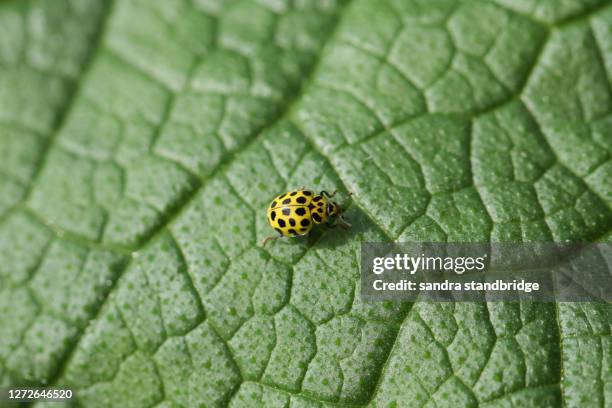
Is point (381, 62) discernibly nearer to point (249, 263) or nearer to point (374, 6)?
point (374, 6)

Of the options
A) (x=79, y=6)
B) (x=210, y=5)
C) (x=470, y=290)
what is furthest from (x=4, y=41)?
(x=470, y=290)

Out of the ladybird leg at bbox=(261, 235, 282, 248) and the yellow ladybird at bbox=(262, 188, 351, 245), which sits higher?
the yellow ladybird at bbox=(262, 188, 351, 245)

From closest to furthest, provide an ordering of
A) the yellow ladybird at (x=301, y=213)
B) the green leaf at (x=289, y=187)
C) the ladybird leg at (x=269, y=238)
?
the green leaf at (x=289, y=187) < the yellow ladybird at (x=301, y=213) < the ladybird leg at (x=269, y=238)

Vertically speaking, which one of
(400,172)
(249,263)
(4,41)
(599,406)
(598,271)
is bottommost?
(599,406)

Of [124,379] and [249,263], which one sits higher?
[249,263]

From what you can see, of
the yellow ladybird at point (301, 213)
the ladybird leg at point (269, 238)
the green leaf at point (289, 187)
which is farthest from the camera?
the ladybird leg at point (269, 238)
